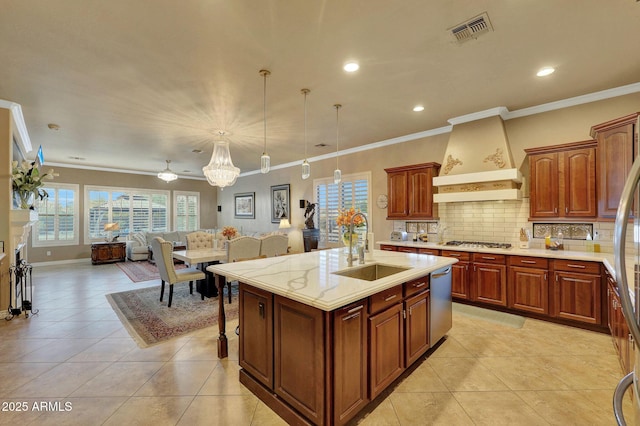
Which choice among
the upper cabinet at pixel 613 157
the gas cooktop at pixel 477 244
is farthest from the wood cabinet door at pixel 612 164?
the gas cooktop at pixel 477 244

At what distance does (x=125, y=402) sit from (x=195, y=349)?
834 millimetres

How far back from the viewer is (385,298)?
6.90 feet

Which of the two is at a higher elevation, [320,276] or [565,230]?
[565,230]

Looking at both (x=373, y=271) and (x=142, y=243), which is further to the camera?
(x=142, y=243)

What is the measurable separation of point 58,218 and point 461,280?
1036 cm

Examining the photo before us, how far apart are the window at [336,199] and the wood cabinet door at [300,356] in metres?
4.17

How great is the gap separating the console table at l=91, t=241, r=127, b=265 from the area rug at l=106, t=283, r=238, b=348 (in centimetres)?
Result: 393

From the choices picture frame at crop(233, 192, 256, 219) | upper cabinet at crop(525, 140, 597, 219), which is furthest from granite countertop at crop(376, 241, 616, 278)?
picture frame at crop(233, 192, 256, 219)

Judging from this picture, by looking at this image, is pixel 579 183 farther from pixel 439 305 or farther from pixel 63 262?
pixel 63 262

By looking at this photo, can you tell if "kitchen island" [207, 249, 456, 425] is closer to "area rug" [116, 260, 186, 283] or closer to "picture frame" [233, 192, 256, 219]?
"area rug" [116, 260, 186, 283]

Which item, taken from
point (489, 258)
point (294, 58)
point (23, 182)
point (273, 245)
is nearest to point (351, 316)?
point (294, 58)

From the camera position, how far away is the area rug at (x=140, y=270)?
20.2 feet

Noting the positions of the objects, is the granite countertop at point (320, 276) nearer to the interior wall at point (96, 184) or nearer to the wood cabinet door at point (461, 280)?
the wood cabinet door at point (461, 280)

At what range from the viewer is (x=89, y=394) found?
7.32ft
